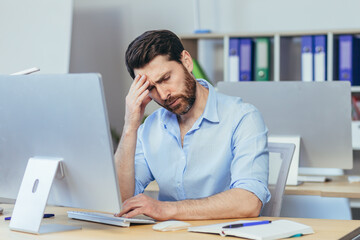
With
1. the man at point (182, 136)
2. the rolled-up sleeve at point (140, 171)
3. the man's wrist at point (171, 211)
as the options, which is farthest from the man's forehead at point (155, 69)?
the man's wrist at point (171, 211)

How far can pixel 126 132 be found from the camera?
190cm

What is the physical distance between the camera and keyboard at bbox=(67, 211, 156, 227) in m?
1.56

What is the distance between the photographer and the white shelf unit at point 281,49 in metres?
3.60

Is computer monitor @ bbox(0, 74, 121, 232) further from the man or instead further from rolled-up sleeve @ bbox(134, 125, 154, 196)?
rolled-up sleeve @ bbox(134, 125, 154, 196)

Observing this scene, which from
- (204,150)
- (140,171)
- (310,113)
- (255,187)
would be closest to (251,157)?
(255,187)

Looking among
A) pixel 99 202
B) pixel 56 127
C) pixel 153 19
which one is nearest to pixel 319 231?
pixel 99 202

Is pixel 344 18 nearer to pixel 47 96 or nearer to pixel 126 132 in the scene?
pixel 126 132

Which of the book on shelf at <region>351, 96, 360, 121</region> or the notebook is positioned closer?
the notebook

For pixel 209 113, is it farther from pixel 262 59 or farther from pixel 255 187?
pixel 262 59

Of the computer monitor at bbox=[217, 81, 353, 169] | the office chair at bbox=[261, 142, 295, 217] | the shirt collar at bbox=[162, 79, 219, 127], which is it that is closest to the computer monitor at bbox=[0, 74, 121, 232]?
the shirt collar at bbox=[162, 79, 219, 127]

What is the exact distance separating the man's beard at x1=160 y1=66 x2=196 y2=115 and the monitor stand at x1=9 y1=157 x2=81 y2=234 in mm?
498

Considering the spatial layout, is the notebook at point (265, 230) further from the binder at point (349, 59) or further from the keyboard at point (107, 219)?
the binder at point (349, 59)

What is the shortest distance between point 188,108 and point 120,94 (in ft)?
8.24

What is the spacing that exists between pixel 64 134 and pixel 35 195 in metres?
0.18
